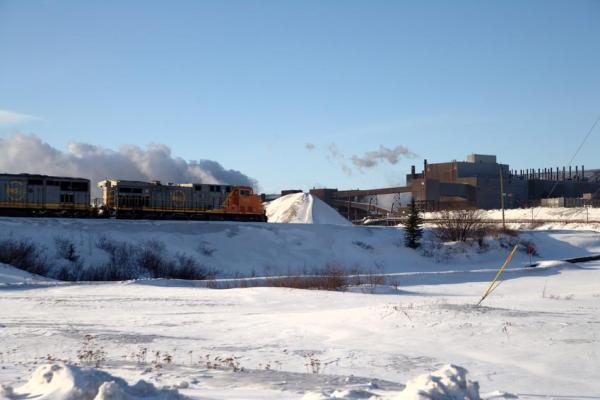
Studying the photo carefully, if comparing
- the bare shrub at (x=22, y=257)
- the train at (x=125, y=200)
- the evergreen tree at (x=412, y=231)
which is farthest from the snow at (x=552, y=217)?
the bare shrub at (x=22, y=257)

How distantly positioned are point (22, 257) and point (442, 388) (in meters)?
33.1

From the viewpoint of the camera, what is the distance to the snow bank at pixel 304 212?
77.1m

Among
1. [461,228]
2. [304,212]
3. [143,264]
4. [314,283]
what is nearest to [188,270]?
[143,264]

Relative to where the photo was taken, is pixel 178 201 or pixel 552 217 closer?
pixel 178 201

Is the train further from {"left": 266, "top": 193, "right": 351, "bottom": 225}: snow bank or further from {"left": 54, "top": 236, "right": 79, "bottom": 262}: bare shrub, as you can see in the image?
{"left": 266, "top": 193, "right": 351, "bottom": 225}: snow bank

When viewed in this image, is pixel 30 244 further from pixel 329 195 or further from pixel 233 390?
pixel 329 195

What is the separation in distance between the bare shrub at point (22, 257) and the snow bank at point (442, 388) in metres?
31.6

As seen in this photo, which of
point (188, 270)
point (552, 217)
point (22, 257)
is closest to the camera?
point (22, 257)

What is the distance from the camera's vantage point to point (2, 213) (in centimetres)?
4194

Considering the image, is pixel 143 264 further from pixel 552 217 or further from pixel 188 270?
pixel 552 217

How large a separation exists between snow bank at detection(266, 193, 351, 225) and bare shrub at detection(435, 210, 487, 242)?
2254 cm

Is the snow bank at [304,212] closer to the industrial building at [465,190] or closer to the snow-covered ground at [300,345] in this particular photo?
the industrial building at [465,190]

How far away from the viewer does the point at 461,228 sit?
54062 millimetres

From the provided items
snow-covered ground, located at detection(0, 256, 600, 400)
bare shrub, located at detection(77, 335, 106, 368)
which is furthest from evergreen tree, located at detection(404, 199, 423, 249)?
bare shrub, located at detection(77, 335, 106, 368)
